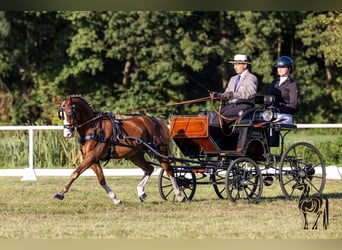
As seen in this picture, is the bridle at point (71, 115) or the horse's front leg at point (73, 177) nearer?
the horse's front leg at point (73, 177)

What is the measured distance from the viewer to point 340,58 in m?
26.7

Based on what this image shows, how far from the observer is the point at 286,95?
1169cm

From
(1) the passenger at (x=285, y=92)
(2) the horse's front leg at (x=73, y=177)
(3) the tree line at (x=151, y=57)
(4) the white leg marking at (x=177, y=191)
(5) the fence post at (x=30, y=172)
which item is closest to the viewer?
(2) the horse's front leg at (x=73, y=177)

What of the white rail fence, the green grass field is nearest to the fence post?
the white rail fence

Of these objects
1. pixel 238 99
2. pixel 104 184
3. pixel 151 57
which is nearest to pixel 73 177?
pixel 104 184

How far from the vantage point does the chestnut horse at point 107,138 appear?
11375 millimetres

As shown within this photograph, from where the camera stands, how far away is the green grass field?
8938 millimetres

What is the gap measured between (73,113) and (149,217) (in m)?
1.76

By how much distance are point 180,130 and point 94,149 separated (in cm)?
102

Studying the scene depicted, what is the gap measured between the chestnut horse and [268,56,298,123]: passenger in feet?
4.82

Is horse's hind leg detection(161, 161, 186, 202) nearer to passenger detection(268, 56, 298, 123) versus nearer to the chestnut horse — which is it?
the chestnut horse

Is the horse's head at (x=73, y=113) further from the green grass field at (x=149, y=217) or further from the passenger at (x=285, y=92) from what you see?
the passenger at (x=285, y=92)

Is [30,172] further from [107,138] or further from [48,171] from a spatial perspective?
[107,138]

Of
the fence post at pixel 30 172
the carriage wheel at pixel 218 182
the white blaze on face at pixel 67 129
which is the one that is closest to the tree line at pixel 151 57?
the fence post at pixel 30 172
